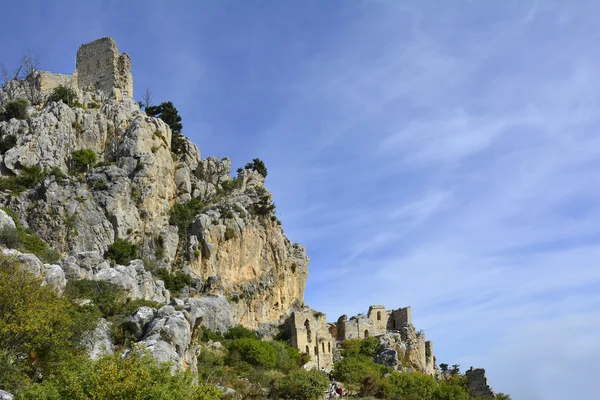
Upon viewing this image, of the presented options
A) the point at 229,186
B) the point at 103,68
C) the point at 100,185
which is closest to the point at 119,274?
the point at 100,185

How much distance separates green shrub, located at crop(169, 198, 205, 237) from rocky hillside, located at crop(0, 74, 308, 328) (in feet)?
0.41

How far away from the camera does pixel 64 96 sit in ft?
219

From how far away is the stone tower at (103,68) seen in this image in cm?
7388

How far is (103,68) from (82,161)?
19.5m

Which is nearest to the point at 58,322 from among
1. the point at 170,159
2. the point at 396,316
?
the point at 170,159

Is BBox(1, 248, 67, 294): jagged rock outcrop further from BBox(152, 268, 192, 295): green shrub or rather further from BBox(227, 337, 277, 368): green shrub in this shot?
BBox(152, 268, 192, 295): green shrub

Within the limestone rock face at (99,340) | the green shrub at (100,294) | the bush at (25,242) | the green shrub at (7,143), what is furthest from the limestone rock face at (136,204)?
the limestone rock face at (99,340)

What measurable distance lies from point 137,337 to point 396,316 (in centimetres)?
4489

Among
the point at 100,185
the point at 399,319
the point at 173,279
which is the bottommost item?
the point at 173,279

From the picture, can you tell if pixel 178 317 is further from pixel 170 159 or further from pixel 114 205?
pixel 170 159

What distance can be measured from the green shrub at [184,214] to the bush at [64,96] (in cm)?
1620

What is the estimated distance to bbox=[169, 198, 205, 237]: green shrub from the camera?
60094mm

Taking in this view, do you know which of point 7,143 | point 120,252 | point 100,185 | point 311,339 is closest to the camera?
point 120,252

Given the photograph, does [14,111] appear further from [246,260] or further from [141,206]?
[246,260]
